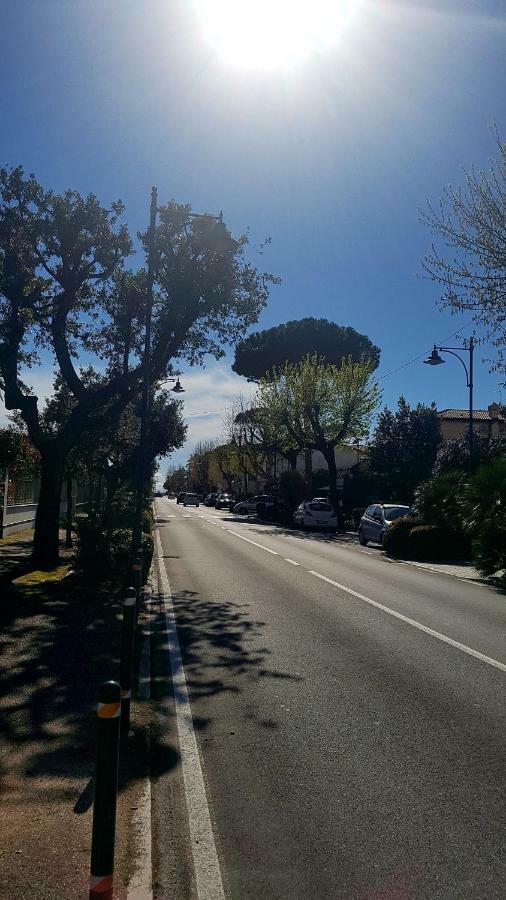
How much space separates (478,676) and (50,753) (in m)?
4.14

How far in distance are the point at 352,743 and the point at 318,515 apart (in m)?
31.7

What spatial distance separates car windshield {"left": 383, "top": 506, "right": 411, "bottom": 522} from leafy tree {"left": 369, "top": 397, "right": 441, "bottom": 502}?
12996 mm

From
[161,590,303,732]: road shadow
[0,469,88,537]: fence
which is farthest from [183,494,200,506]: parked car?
[161,590,303,732]: road shadow

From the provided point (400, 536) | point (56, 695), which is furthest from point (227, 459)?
point (56, 695)

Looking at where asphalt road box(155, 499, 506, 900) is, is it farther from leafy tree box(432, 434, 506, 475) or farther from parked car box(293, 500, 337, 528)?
parked car box(293, 500, 337, 528)

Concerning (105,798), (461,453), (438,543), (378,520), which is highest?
(461,453)

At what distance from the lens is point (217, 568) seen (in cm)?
1842

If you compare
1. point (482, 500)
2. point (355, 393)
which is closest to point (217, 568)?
point (482, 500)

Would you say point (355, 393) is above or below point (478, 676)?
above

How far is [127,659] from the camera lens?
5590 mm

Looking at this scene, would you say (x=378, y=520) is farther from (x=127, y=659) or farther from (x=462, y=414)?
(x=462, y=414)

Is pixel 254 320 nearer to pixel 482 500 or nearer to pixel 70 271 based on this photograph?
pixel 70 271

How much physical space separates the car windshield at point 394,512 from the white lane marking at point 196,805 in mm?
19284

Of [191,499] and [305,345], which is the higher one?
[305,345]
